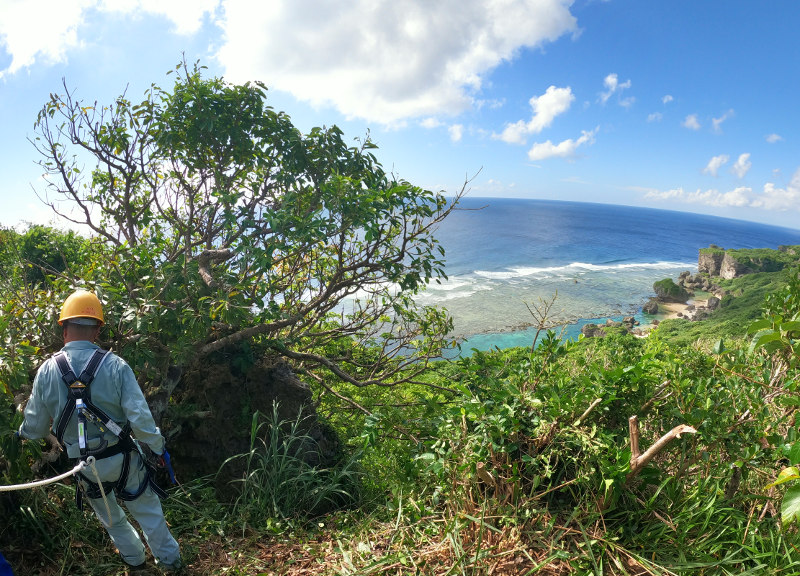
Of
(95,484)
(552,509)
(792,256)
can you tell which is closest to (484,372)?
(552,509)

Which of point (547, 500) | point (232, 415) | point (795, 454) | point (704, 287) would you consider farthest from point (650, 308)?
point (795, 454)

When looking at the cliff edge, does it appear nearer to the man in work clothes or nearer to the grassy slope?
the grassy slope

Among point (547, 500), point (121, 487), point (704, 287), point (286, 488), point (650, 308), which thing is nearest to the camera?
point (547, 500)

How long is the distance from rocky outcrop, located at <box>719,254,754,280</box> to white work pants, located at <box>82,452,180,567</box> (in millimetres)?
63782

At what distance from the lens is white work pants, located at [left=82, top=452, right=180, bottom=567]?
3350mm

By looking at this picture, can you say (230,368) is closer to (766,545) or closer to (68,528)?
(68,528)

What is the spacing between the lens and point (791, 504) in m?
1.68

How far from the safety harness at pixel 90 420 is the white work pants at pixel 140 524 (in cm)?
5

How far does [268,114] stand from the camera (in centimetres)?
582

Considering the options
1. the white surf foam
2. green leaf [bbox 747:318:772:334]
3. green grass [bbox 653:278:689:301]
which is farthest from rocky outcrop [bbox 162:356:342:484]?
green grass [bbox 653:278:689:301]

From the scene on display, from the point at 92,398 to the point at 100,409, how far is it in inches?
4.0

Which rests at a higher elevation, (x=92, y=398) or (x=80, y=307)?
(x=80, y=307)

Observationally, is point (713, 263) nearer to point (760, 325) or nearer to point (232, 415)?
point (760, 325)

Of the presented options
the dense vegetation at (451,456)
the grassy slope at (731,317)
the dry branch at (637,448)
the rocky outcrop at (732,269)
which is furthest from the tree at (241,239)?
the rocky outcrop at (732,269)
